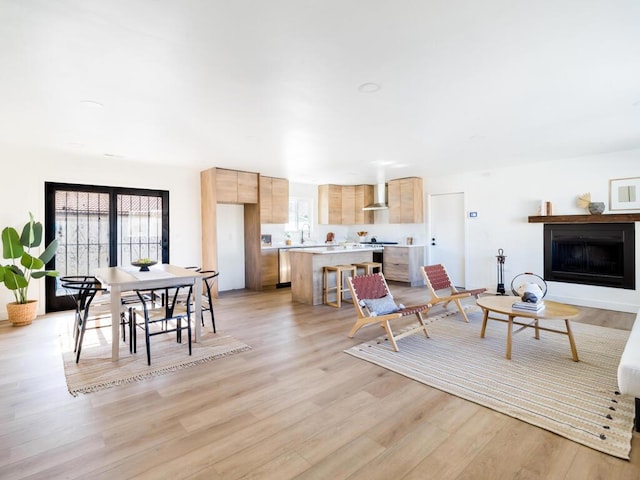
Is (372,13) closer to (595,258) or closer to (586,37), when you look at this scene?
(586,37)

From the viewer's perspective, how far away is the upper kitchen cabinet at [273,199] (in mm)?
7088

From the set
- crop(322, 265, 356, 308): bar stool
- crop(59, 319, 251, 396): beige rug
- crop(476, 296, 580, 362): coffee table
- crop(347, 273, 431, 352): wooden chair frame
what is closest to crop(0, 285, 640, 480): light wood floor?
crop(59, 319, 251, 396): beige rug

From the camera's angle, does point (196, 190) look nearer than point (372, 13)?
No

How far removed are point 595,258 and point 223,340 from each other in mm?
5885

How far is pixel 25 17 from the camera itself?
1908mm

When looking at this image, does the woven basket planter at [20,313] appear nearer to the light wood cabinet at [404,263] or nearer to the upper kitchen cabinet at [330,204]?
the upper kitchen cabinet at [330,204]

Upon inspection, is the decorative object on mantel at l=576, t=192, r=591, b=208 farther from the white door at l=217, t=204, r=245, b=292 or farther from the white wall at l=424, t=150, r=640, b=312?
the white door at l=217, t=204, r=245, b=292

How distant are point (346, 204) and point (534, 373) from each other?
622 cm

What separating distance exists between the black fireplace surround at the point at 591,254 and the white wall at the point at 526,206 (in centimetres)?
10

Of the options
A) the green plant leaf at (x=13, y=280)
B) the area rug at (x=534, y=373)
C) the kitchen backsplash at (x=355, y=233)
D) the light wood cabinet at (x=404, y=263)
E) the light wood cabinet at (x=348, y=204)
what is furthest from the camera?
the light wood cabinet at (x=348, y=204)

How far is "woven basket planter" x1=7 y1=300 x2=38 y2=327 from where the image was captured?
449 centimetres

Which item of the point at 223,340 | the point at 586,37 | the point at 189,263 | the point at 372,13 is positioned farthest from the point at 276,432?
the point at 189,263

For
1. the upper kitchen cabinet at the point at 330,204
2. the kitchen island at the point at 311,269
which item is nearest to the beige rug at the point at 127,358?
the kitchen island at the point at 311,269

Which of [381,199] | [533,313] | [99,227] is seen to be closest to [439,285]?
[533,313]
